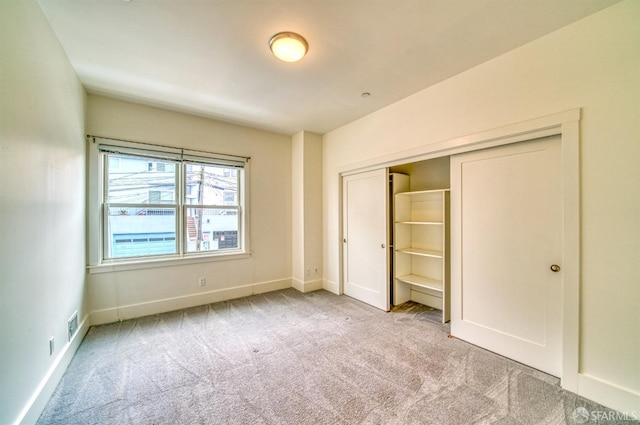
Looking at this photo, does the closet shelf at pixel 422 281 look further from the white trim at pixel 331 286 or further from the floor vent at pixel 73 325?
the floor vent at pixel 73 325

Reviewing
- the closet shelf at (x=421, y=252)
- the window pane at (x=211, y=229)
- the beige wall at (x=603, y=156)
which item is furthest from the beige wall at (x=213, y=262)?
the beige wall at (x=603, y=156)

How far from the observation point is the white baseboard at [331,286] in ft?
14.3

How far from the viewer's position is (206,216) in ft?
13.2

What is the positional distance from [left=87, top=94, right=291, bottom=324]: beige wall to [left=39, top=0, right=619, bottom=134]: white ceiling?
0.37m

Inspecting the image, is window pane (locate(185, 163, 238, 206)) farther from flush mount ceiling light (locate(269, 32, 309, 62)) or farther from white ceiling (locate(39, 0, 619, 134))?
flush mount ceiling light (locate(269, 32, 309, 62))

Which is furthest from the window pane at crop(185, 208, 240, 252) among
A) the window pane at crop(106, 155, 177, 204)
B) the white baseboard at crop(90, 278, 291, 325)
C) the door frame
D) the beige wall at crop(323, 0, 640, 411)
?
the door frame

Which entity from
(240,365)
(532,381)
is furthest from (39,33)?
(532,381)

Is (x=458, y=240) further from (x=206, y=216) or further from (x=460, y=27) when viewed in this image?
(x=206, y=216)

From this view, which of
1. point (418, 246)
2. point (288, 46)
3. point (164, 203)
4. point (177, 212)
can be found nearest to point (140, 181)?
point (164, 203)

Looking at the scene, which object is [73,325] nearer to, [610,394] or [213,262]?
[213,262]

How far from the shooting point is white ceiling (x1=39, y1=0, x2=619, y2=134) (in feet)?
6.01

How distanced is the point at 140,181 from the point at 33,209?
1.83 meters

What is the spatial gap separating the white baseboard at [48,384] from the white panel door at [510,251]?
3.60 meters

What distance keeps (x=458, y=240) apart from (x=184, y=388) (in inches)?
117
